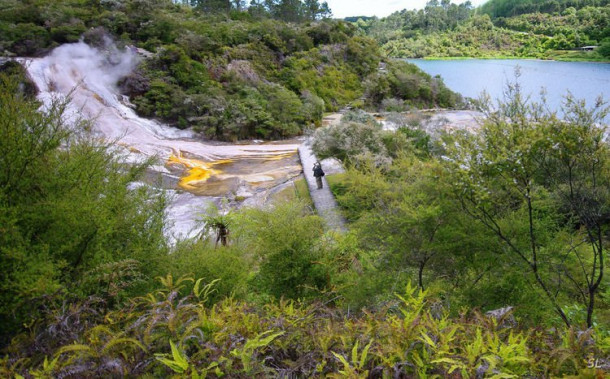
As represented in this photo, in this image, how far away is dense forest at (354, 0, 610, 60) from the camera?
42188 mm

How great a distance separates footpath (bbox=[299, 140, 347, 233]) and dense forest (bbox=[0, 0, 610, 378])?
0.53 metres

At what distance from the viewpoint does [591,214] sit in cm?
510

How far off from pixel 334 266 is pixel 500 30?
65.1m

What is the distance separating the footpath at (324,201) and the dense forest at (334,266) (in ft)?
1.75

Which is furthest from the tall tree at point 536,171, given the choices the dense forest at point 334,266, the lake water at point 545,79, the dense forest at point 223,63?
the dense forest at point 223,63

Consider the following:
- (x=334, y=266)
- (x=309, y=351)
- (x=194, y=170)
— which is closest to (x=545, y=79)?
(x=194, y=170)

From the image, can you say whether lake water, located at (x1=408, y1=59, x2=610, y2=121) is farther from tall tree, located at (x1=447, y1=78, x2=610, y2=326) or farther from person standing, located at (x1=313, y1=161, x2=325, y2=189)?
tall tree, located at (x1=447, y1=78, x2=610, y2=326)

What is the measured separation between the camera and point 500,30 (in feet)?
193

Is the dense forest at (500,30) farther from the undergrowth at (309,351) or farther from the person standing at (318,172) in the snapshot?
the undergrowth at (309,351)

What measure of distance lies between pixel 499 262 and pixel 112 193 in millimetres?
5531

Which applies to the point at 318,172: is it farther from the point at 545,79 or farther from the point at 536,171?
the point at 545,79

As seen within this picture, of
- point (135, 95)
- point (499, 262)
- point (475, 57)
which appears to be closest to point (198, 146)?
point (135, 95)

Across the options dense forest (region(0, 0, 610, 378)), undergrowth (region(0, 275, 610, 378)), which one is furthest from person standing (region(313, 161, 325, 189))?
undergrowth (region(0, 275, 610, 378))

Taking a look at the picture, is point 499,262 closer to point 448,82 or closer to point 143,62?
point 143,62
